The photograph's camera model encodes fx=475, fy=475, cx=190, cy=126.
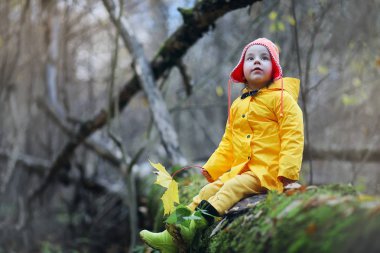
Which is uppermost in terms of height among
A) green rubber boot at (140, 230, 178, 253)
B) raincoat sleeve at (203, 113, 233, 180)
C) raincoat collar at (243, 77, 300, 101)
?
raincoat collar at (243, 77, 300, 101)

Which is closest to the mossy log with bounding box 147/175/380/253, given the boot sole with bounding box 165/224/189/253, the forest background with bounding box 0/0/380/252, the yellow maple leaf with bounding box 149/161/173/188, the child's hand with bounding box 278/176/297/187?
the boot sole with bounding box 165/224/189/253

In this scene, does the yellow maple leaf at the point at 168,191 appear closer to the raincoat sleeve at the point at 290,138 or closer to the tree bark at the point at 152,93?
the raincoat sleeve at the point at 290,138

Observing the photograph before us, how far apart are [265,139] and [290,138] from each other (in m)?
0.22

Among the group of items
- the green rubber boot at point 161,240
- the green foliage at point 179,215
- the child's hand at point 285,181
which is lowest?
the green rubber boot at point 161,240

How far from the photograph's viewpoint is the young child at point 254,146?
9.56 feet

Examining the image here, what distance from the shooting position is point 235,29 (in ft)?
35.7

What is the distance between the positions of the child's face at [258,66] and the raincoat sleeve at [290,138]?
0.70 feet

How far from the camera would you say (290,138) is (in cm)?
296

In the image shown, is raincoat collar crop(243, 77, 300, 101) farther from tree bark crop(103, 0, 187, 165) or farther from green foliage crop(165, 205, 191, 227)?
tree bark crop(103, 0, 187, 165)

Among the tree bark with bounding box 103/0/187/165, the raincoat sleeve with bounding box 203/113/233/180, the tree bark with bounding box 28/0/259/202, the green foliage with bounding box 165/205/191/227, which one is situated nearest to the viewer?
the green foliage with bounding box 165/205/191/227

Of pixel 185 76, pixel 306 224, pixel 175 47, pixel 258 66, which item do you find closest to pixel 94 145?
pixel 185 76

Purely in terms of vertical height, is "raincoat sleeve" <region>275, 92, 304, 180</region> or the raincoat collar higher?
the raincoat collar

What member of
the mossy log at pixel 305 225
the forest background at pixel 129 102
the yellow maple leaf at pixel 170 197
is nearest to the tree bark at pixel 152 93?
the forest background at pixel 129 102

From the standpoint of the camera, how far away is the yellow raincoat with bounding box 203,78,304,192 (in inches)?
116
